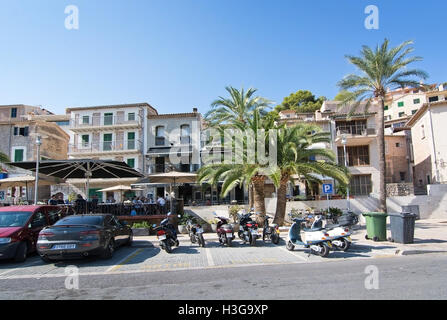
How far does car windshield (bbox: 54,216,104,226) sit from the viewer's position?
8.65 metres

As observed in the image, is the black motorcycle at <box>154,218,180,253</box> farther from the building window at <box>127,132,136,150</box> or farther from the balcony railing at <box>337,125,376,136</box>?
the building window at <box>127,132,136,150</box>

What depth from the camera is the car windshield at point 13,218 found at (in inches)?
352

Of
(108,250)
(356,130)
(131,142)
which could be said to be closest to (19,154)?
(131,142)

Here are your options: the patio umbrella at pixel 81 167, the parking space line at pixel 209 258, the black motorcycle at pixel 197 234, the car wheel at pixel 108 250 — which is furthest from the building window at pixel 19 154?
the parking space line at pixel 209 258

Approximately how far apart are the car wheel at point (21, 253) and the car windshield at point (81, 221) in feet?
3.42

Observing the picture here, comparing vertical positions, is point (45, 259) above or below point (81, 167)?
below

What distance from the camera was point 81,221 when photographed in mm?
8797

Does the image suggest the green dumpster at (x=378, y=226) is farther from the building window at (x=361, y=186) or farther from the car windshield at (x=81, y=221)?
the building window at (x=361, y=186)

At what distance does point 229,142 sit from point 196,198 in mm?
17821

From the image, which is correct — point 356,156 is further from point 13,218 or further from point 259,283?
point 13,218

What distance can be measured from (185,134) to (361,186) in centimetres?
1946

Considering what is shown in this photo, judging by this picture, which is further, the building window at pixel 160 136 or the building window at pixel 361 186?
the building window at pixel 160 136

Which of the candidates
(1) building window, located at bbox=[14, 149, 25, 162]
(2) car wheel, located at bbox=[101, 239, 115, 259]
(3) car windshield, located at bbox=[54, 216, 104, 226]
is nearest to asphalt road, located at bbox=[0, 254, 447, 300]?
(2) car wheel, located at bbox=[101, 239, 115, 259]

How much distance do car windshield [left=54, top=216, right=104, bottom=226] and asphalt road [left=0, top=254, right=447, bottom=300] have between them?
2.05 metres
